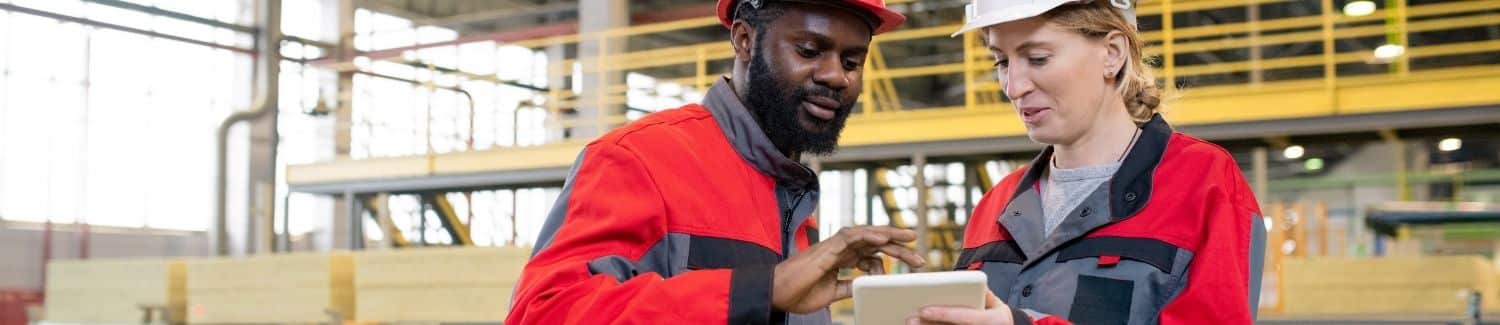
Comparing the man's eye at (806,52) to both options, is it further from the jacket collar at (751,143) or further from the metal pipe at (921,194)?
the metal pipe at (921,194)

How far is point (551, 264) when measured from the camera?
6.97 feet

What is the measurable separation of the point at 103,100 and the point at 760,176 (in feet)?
82.3

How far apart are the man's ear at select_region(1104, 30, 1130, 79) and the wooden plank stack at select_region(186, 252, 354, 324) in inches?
454

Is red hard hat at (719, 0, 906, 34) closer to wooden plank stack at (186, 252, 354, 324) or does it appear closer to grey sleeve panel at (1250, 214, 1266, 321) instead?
grey sleeve panel at (1250, 214, 1266, 321)

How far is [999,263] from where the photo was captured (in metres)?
2.59

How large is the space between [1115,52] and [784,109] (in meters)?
0.58

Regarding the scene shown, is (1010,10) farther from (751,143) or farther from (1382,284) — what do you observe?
(1382,284)

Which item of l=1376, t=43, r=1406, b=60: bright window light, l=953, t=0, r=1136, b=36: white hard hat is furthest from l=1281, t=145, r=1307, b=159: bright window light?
l=953, t=0, r=1136, b=36: white hard hat

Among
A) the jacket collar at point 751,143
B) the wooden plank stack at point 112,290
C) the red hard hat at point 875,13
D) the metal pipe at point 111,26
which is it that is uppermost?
the metal pipe at point 111,26

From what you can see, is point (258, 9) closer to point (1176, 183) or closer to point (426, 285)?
point (426, 285)

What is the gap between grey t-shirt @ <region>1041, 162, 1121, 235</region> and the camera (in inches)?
98.4

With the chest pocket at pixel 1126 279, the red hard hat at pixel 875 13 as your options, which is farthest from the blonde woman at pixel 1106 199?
the red hard hat at pixel 875 13

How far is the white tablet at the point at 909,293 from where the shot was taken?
180cm

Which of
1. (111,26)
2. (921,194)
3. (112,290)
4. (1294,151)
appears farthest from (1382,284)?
(111,26)
